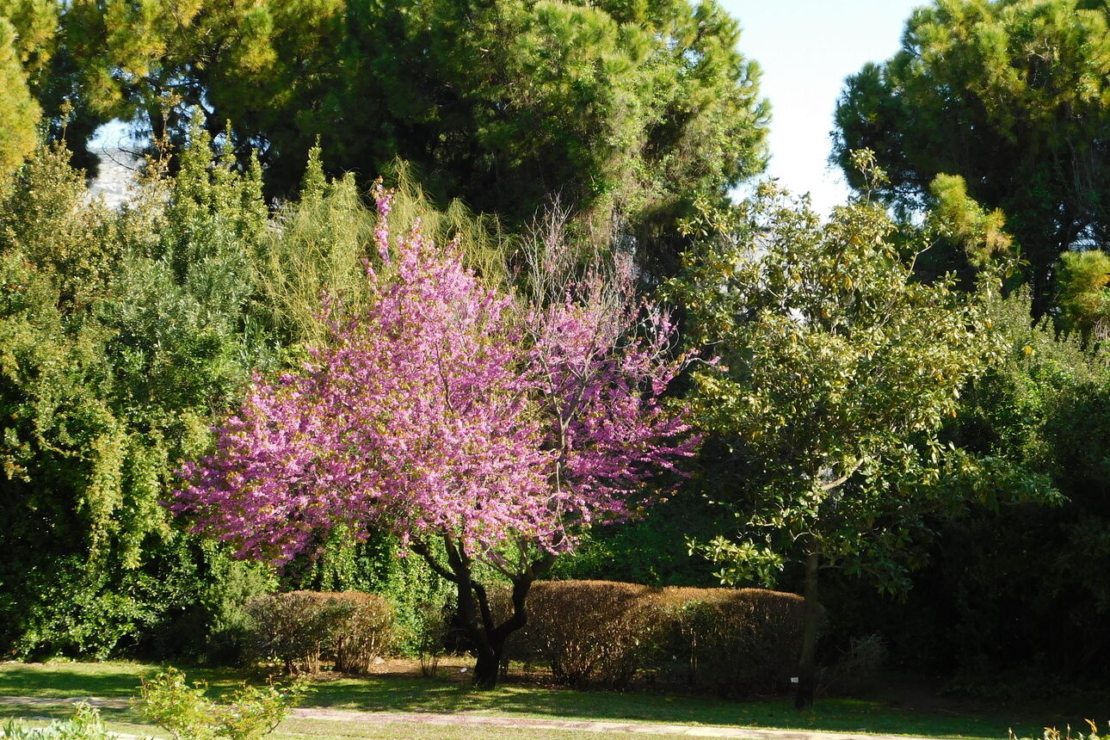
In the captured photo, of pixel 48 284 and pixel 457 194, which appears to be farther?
pixel 457 194

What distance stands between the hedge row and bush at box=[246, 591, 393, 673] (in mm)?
2278

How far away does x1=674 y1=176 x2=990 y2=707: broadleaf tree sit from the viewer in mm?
9969

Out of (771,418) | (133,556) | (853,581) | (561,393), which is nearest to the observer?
(771,418)

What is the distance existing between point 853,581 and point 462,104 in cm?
1269

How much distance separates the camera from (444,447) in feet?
31.1

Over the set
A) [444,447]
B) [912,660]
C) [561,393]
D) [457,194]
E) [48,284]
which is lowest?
[912,660]

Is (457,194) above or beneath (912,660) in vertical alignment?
above

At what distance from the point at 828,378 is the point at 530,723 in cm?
438

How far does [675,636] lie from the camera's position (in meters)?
12.0

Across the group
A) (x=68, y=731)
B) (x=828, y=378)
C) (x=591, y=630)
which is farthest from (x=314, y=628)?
(x=828, y=378)

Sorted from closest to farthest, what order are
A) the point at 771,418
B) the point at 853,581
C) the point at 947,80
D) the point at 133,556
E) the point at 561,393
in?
the point at 771,418 < the point at 561,393 < the point at 133,556 < the point at 853,581 < the point at 947,80

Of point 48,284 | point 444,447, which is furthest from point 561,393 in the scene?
point 48,284

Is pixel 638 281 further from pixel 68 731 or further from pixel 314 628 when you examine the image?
pixel 68 731

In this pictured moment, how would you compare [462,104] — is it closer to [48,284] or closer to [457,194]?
[457,194]
